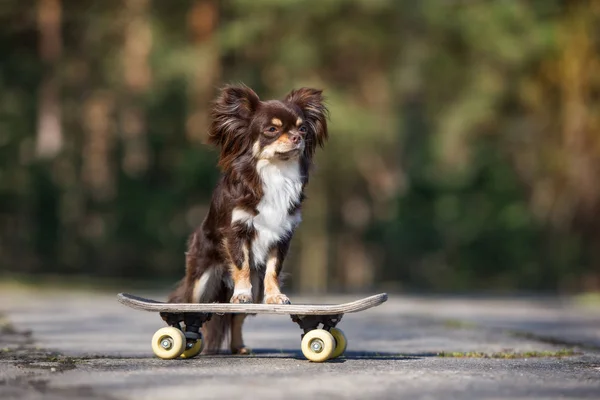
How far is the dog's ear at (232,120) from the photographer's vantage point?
773 cm

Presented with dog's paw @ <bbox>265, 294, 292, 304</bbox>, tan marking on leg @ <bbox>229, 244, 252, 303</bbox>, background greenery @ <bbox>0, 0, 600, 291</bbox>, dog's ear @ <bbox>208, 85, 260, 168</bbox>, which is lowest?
dog's paw @ <bbox>265, 294, 292, 304</bbox>

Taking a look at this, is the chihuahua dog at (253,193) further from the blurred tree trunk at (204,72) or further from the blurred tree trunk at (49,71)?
the blurred tree trunk at (49,71)

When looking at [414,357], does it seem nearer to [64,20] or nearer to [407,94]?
[407,94]

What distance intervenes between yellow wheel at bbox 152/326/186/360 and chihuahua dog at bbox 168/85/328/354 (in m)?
0.45

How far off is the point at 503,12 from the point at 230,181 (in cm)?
2424

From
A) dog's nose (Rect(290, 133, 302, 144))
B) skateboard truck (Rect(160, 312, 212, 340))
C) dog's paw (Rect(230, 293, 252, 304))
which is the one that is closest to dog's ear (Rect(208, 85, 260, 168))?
dog's nose (Rect(290, 133, 302, 144))

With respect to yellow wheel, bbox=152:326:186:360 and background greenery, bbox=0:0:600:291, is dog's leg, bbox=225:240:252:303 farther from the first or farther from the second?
background greenery, bbox=0:0:600:291

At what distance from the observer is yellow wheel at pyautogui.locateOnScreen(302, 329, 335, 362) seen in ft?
23.5

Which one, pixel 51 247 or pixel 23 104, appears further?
pixel 23 104

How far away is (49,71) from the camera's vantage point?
33906mm

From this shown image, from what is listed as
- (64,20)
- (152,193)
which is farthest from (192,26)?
(152,193)

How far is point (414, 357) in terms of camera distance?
26.2ft

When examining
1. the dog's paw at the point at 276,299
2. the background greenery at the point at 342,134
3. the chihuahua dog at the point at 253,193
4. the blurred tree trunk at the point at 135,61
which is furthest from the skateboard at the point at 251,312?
the blurred tree trunk at the point at 135,61

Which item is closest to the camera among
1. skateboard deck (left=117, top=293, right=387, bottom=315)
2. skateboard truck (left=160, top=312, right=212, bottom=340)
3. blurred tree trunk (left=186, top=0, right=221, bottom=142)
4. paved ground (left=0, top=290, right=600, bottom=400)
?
paved ground (left=0, top=290, right=600, bottom=400)
